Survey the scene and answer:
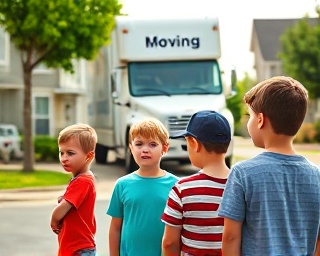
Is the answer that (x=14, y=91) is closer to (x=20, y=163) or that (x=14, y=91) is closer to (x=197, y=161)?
(x=20, y=163)

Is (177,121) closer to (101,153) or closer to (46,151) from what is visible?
(101,153)

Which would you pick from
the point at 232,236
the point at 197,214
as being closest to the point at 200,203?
the point at 197,214

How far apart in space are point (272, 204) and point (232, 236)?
22 cm

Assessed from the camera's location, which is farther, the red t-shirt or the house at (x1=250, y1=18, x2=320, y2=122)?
the house at (x1=250, y1=18, x2=320, y2=122)

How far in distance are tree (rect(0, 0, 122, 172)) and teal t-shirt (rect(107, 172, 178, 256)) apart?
55.1 ft

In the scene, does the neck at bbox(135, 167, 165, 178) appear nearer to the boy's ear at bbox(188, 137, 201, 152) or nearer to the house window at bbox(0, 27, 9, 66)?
the boy's ear at bbox(188, 137, 201, 152)

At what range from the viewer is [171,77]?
19.4 metres

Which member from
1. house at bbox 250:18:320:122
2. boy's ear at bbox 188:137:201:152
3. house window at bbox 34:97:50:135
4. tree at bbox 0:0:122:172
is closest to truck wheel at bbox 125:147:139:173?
tree at bbox 0:0:122:172

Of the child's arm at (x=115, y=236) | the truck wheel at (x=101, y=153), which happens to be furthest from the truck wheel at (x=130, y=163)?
the child's arm at (x=115, y=236)

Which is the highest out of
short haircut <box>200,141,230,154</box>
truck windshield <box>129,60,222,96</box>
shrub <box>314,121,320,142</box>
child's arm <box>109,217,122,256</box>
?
truck windshield <box>129,60,222,96</box>

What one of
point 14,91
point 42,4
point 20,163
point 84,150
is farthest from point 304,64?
point 84,150

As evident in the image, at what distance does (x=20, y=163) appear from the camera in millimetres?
28594

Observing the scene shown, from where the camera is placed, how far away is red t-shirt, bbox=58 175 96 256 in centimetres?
487

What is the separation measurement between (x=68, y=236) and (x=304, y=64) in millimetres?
45269
